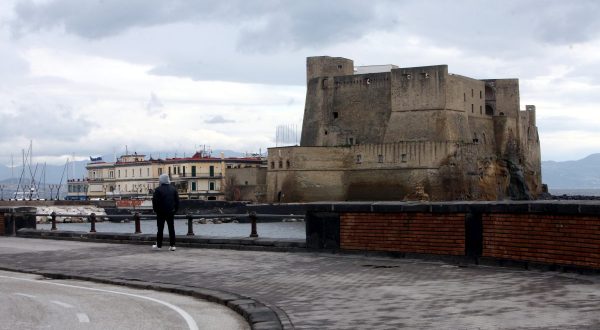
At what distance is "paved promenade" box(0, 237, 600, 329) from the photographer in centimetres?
923

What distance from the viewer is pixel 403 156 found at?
86.8 metres

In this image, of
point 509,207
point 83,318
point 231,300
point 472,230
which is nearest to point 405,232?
point 472,230

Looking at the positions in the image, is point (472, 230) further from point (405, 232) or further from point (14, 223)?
point (14, 223)

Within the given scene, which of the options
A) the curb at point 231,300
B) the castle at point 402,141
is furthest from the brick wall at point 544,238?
the castle at point 402,141

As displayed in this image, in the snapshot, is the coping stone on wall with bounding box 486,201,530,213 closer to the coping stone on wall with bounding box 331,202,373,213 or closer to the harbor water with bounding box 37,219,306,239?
the coping stone on wall with bounding box 331,202,373,213

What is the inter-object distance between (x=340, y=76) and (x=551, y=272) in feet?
272

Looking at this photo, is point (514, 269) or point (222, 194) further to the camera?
point (222, 194)

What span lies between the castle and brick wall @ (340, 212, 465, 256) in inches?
2713

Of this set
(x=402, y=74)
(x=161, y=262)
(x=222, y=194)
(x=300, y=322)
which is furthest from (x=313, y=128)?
(x=300, y=322)

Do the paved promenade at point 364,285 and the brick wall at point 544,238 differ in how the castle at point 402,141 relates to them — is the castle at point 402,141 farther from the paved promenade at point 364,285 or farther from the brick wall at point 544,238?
the brick wall at point 544,238

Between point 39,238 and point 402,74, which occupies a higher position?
point 402,74

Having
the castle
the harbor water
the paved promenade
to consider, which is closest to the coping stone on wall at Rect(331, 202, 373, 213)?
the paved promenade

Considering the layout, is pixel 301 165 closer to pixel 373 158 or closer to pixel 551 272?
pixel 373 158

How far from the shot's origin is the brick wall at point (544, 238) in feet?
40.2
